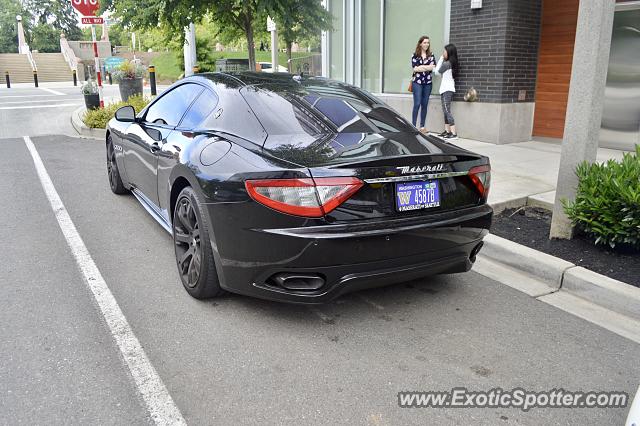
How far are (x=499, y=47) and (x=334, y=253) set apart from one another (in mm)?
7645

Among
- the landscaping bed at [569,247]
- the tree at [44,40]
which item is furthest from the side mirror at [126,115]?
the tree at [44,40]

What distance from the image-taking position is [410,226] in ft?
10.7

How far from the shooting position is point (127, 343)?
3.29m

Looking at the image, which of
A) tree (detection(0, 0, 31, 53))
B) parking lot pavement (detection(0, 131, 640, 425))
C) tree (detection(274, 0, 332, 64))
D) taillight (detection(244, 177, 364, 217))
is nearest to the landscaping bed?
parking lot pavement (detection(0, 131, 640, 425))

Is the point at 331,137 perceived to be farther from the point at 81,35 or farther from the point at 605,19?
the point at 81,35

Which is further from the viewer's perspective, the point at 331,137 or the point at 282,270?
the point at 331,137

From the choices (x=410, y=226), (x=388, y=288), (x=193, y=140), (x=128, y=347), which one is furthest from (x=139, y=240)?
(x=410, y=226)

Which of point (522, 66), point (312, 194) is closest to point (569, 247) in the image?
point (312, 194)

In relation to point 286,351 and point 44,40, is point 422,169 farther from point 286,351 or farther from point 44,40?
point 44,40

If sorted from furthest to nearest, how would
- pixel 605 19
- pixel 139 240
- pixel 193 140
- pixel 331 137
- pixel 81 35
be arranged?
pixel 81 35 → pixel 139 240 → pixel 605 19 → pixel 193 140 → pixel 331 137

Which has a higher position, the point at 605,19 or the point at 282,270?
the point at 605,19

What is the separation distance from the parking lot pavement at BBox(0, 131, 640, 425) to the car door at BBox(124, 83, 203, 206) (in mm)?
822

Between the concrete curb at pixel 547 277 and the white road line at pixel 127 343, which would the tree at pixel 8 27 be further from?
the concrete curb at pixel 547 277

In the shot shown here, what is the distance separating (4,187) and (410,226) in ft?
20.7
